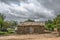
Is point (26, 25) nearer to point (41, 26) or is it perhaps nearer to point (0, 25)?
point (41, 26)

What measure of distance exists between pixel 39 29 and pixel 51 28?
17.8 meters

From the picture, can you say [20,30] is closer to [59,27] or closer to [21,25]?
[21,25]

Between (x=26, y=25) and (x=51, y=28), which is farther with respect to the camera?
(x=51, y=28)

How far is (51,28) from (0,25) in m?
19.5

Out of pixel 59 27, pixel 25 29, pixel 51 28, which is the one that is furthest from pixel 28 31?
pixel 51 28

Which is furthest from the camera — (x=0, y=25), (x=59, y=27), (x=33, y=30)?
(x=0, y=25)

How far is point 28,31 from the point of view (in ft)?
151

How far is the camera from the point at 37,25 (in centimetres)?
4656

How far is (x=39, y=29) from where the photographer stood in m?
46.3

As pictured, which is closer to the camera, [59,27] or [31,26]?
[59,27]

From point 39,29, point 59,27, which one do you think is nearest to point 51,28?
point 39,29

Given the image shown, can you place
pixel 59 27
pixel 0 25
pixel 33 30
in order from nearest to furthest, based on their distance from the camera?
1. pixel 59 27
2. pixel 33 30
3. pixel 0 25

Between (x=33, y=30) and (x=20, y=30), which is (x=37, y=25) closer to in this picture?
(x=33, y=30)

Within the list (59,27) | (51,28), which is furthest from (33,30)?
(51,28)
